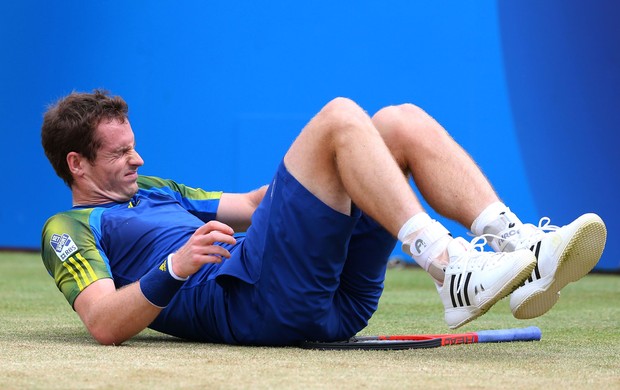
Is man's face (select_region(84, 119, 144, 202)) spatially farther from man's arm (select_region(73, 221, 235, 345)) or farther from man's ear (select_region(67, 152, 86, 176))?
man's arm (select_region(73, 221, 235, 345))

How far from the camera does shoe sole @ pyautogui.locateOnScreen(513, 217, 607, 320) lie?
1936 millimetres

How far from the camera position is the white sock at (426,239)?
193cm

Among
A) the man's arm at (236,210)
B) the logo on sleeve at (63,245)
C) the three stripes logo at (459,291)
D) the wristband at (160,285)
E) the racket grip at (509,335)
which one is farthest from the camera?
the man's arm at (236,210)

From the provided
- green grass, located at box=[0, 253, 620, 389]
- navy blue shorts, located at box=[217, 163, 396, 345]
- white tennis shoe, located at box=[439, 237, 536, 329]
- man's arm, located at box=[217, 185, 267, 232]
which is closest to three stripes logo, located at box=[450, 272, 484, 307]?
white tennis shoe, located at box=[439, 237, 536, 329]

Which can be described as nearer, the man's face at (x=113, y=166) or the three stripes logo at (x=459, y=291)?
the three stripes logo at (x=459, y=291)

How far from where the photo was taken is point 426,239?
6.35 feet

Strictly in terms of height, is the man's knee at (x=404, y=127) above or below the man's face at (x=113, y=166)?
above

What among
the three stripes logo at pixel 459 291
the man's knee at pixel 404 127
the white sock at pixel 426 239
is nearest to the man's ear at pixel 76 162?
the man's knee at pixel 404 127

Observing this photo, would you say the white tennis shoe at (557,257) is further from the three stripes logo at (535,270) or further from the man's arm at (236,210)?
the man's arm at (236,210)

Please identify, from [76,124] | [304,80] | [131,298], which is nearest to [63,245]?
[131,298]

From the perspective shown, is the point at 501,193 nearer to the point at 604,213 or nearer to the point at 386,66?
the point at 604,213

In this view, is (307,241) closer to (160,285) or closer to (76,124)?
(160,285)

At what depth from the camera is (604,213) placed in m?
5.54

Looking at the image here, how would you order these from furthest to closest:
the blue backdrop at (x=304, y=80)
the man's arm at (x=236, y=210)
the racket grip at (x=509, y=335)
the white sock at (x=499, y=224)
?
the blue backdrop at (x=304, y=80), the man's arm at (x=236, y=210), the racket grip at (x=509, y=335), the white sock at (x=499, y=224)
